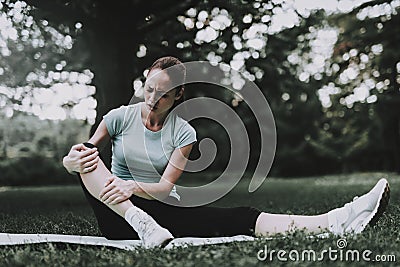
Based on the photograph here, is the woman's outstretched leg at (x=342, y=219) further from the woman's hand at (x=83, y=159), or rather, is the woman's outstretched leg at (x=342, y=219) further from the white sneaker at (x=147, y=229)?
the woman's hand at (x=83, y=159)

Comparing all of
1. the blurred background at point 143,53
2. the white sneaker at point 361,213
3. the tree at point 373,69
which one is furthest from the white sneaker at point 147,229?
the tree at point 373,69

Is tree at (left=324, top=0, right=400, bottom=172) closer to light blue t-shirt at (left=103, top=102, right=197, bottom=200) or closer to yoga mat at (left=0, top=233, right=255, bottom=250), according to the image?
light blue t-shirt at (left=103, top=102, right=197, bottom=200)

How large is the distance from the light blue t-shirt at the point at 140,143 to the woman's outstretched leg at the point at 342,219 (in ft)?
1.56

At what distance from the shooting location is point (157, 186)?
2639 millimetres

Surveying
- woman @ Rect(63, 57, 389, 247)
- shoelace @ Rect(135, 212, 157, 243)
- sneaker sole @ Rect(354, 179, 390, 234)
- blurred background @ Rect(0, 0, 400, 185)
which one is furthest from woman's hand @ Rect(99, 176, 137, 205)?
sneaker sole @ Rect(354, 179, 390, 234)

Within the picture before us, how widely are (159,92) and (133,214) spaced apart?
1.85ft

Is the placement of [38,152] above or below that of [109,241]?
above

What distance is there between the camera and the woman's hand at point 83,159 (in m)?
2.52

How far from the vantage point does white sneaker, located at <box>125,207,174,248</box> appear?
233 cm

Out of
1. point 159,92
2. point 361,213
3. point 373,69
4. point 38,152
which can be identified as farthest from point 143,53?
point 373,69

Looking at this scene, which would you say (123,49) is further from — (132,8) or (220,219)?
(220,219)

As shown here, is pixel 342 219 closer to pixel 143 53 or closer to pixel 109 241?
pixel 109 241

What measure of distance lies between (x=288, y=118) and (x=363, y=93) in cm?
218

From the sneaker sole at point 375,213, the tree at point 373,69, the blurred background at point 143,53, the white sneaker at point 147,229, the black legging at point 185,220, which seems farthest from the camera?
the tree at point 373,69
